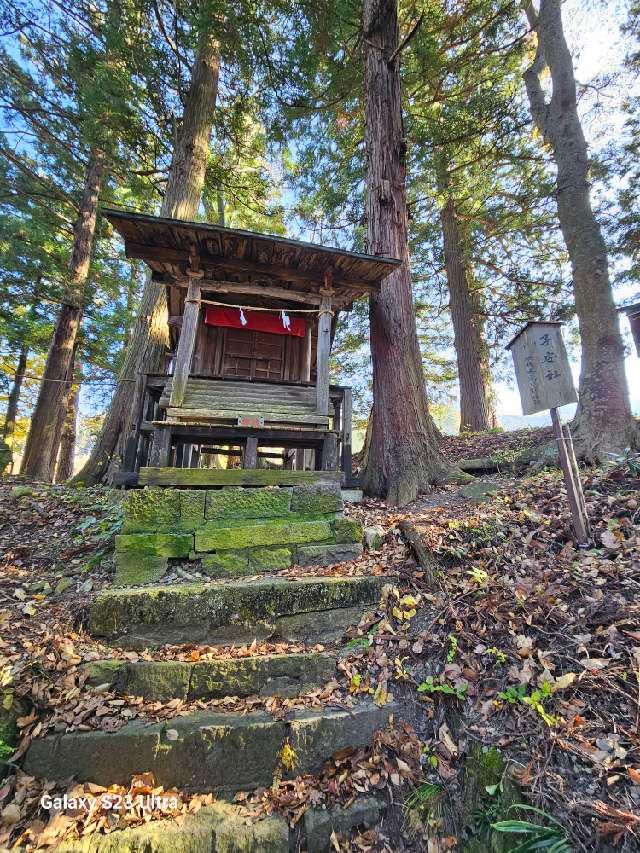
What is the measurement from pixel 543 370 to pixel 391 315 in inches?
142

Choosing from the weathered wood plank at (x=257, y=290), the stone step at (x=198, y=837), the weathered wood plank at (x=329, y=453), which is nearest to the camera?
the stone step at (x=198, y=837)

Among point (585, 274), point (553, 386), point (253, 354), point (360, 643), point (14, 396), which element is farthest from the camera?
point (14, 396)

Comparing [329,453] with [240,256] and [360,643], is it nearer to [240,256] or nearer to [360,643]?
[360,643]

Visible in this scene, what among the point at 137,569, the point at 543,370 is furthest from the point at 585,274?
the point at 137,569

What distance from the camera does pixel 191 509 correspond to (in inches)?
167

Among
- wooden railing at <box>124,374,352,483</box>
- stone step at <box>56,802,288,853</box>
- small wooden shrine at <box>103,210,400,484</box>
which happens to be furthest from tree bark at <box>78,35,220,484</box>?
stone step at <box>56,802,288,853</box>

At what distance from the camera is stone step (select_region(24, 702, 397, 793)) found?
2357 mm

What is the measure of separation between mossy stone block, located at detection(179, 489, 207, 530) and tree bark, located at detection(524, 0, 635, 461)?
205 inches

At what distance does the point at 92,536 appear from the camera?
4719mm

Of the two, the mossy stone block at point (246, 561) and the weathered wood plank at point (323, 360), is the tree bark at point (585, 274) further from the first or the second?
the mossy stone block at point (246, 561)

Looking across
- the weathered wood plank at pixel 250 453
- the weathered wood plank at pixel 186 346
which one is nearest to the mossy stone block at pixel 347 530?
the weathered wood plank at pixel 250 453

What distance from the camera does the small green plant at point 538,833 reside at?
184 centimetres

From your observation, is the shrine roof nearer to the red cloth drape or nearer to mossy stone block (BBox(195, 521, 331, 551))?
the red cloth drape

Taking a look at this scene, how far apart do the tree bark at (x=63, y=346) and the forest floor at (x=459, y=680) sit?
6.76m
